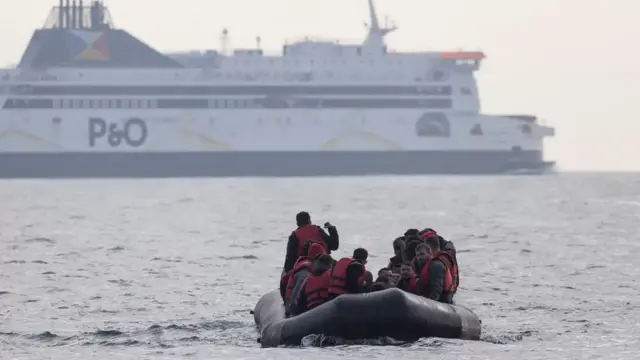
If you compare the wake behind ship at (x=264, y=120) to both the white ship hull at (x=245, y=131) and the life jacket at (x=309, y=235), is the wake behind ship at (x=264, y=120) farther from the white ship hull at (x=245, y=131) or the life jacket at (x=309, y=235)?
the life jacket at (x=309, y=235)

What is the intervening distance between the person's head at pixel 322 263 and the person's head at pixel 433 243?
1428mm

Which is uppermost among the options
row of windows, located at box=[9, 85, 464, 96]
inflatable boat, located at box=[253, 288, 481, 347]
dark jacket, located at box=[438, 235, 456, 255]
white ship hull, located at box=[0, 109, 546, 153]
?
row of windows, located at box=[9, 85, 464, 96]

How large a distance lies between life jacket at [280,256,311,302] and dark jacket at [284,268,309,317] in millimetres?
53

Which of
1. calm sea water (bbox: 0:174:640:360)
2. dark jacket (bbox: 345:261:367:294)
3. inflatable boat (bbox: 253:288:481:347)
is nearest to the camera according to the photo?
inflatable boat (bbox: 253:288:481:347)

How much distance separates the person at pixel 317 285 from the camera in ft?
61.6

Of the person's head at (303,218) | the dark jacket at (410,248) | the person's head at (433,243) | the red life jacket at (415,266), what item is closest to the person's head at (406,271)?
the red life jacket at (415,266)

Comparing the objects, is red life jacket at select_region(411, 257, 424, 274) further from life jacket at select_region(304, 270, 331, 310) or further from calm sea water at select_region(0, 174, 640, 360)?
life jacket at select_region(304, 270, 331, 310)

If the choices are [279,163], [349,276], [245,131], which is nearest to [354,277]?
[349,276]

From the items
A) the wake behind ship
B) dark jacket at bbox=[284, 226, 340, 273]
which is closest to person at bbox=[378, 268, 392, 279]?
dark jacket at bbox=[284, 226, 340, 273]

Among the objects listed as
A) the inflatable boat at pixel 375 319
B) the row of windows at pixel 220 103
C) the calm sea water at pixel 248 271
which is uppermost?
the row of windows at pixel 220 103

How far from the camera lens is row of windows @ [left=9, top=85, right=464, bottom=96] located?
10562 cm

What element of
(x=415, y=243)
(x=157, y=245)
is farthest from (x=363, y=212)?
(x=415, y=243)

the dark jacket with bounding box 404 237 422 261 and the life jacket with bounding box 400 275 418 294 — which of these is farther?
the dark jacket with bounding box 404 237 422 261

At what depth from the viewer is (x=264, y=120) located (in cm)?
10575
